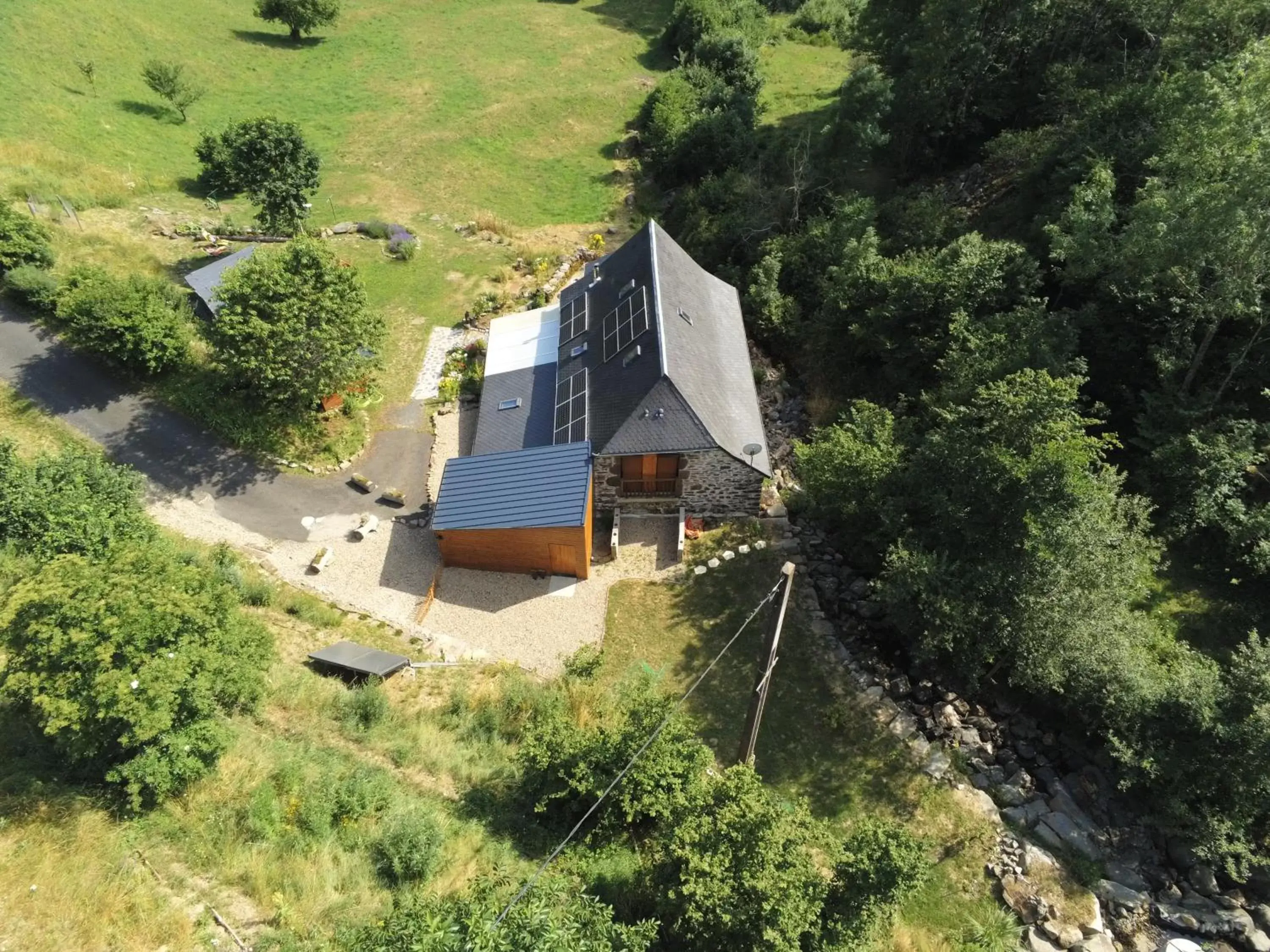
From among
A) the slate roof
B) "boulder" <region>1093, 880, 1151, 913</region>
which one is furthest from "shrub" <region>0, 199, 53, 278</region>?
"boulder" <region>1093, 880, 1151, 913</region>

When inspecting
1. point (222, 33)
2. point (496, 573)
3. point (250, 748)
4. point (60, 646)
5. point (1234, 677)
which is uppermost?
point (222, 33)

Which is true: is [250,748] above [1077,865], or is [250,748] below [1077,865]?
above

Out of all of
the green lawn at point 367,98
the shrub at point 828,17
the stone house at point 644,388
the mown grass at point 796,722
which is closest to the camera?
the mown grass at point 796,722

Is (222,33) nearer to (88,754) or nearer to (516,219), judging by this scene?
(516,219)

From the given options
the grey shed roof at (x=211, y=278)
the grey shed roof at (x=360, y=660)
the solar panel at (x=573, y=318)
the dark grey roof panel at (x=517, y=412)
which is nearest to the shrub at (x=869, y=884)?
the grey shed roof at (x=360, y=660)

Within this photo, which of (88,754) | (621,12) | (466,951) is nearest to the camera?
(466,951)

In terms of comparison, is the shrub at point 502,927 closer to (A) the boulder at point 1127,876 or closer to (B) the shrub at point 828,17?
(A) the boulder at point 1127,876

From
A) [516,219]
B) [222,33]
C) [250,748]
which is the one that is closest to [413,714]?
[250,748]
